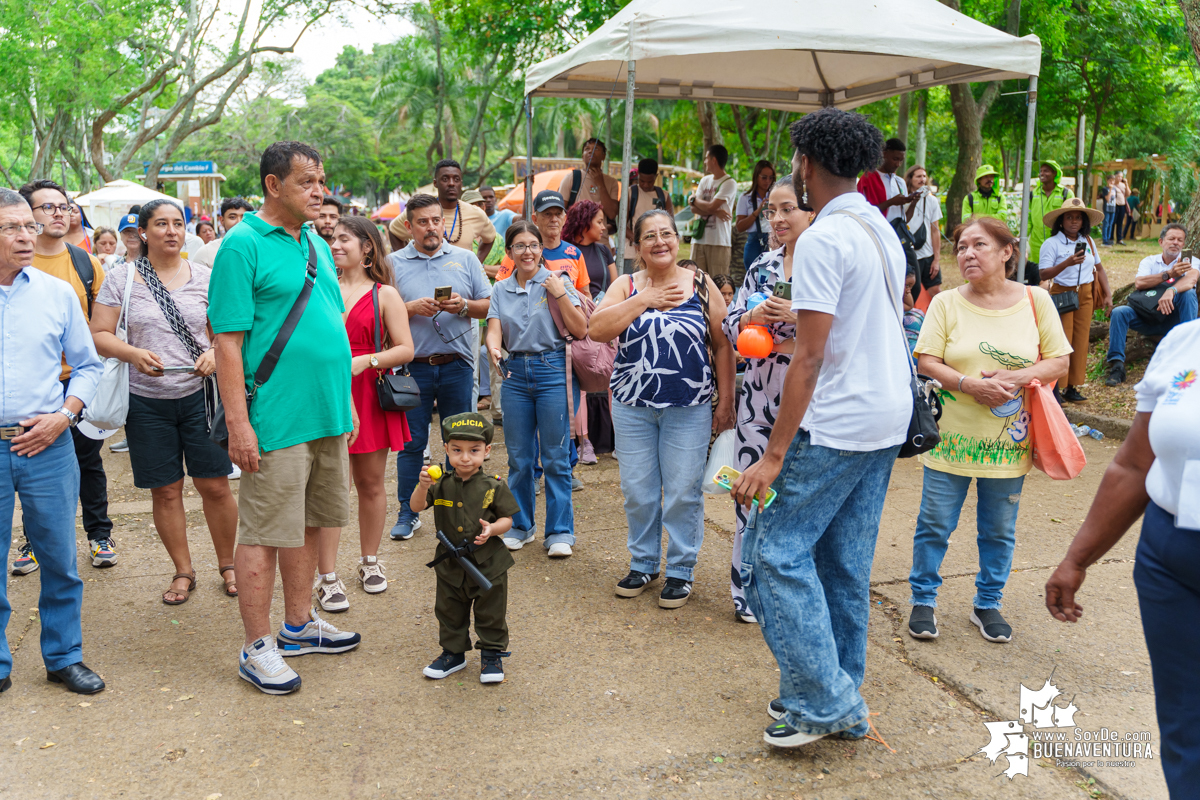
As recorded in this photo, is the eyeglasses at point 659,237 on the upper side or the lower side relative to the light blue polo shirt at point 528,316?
upper

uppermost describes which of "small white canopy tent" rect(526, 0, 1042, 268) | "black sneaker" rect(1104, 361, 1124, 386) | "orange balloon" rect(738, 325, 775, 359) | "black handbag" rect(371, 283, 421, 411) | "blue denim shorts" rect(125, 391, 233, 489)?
"small white canopy tent" rect(526, 0, 1042, 268)

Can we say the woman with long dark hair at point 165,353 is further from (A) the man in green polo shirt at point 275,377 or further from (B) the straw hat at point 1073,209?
(B) the straw hat at point 1073,209

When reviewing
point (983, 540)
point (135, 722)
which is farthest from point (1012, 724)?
point (135, 722)

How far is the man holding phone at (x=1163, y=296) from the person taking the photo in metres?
8.51

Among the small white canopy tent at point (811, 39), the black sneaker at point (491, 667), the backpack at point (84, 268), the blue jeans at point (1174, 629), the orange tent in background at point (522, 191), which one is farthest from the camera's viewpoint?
the orange tent in background at point (522, 191)

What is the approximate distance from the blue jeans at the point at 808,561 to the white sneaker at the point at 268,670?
1.85 m

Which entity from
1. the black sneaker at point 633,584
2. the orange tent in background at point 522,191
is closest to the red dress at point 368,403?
the black sneaker at point 633,584

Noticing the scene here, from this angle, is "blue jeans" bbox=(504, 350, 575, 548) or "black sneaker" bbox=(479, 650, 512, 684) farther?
"blue jeans" bbox=(504, 350, 575, 548)

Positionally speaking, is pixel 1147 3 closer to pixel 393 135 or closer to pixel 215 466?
pixel 215 466

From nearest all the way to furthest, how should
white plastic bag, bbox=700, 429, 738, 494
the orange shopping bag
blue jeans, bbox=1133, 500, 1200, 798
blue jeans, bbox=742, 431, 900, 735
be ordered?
blue jeans, bbox=1133, 500, 1200, 798 → blue jeans, bbox=742, 431, 900, 735 → the orange shopping bag → white plastic bag, bbox=700, 429, 738, 494

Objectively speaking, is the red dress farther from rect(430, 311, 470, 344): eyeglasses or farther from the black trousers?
the black trousers

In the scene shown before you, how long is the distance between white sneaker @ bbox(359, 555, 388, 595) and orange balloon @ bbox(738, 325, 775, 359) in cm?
225

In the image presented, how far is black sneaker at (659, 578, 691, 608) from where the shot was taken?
14.6 feet

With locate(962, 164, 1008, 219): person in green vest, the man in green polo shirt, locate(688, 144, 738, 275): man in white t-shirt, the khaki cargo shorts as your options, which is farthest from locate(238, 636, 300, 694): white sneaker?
locate(962, 164, 1008, 219): person in green vest
